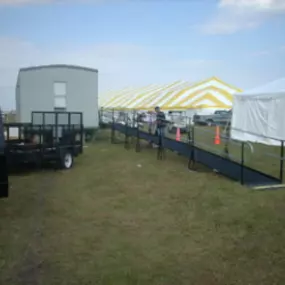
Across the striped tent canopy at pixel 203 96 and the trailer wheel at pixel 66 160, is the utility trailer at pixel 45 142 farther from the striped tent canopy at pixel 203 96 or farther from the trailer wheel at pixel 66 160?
the striped tent canopy at pixel 203 96

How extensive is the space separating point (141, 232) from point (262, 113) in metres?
12.7

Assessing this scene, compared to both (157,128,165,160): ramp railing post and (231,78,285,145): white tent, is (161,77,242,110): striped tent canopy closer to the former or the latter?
(231,78,285,145): white tent

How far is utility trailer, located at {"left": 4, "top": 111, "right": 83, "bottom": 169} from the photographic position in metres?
10.3

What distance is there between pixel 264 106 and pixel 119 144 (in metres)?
6.10

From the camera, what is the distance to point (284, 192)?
804 cm

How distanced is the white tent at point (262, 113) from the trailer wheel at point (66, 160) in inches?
253

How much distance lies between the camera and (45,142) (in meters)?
10.9

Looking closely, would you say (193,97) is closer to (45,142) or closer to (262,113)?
(262,113)

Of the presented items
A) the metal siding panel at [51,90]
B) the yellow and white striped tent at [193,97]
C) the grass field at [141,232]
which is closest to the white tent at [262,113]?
the metal siding panel at [51,90]

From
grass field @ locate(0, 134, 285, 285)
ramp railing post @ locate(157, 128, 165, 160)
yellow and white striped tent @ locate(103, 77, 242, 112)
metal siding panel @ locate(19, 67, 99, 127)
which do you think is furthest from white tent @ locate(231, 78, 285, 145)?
yellow and white striped tent @ locate(103, 77, 242, 112)

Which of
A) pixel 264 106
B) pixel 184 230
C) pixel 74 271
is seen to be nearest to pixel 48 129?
pixel 184 230

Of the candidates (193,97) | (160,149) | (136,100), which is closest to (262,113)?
(160,149)

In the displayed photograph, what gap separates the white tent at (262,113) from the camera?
1617 centimetres

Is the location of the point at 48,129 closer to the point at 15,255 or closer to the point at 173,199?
the point at 173,199
